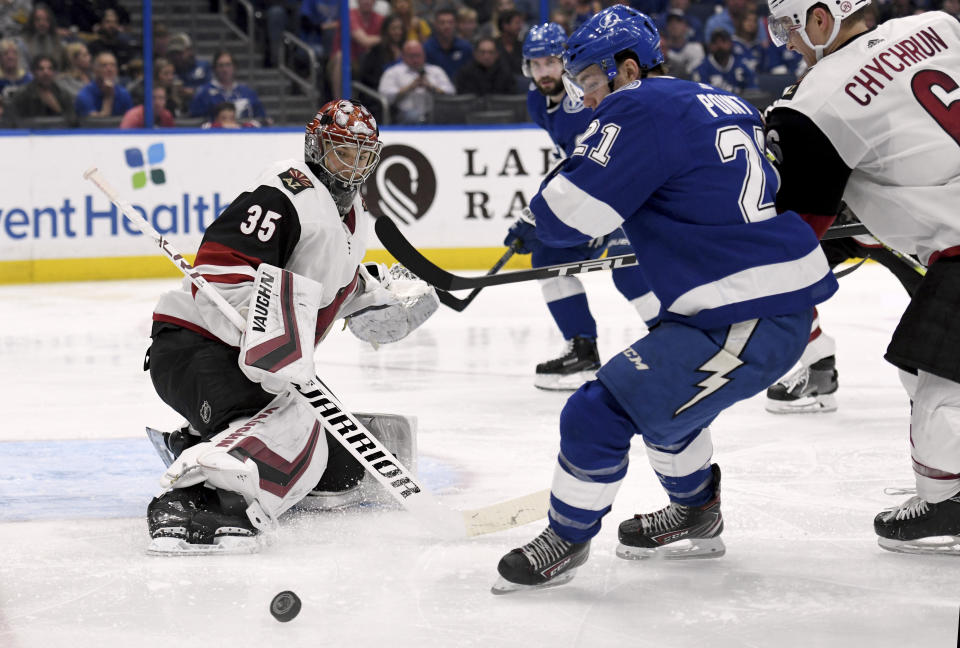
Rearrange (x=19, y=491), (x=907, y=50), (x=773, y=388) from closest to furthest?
(x=907, y=50) → (x=19, y=491) → (x=773, y=388)

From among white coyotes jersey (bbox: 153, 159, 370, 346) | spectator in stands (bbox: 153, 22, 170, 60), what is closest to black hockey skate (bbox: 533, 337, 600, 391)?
white coyotes jersey (bbox: 153, 159, 370, 346)

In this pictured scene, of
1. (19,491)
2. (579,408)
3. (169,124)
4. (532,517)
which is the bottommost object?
(169,124)

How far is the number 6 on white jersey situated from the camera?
2811mm

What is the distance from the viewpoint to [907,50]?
244cm

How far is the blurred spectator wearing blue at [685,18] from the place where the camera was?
8.60 meters

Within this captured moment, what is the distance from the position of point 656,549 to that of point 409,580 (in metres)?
0.51

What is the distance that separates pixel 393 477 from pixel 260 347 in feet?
1.33

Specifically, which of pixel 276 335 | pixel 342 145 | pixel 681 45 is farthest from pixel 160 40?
pixel 276 335

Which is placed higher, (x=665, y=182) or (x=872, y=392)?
(x=665, y=182)

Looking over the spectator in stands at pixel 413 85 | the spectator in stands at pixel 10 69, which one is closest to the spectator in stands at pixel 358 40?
the spectator in stands at pixel 413 85

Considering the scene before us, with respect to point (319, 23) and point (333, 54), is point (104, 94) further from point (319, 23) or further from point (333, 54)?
point (319, 23)

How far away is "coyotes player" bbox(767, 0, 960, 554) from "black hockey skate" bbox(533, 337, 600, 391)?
2.03 metres

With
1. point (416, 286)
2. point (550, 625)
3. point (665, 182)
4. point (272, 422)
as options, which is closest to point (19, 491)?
point (272, 422)

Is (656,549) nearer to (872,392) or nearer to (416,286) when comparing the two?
(416,286)
